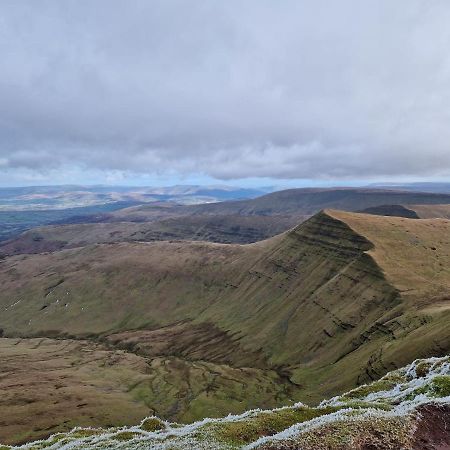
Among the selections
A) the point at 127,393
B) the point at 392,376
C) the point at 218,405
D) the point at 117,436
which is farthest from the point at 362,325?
the point at 117,436

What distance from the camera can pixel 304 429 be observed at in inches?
1244

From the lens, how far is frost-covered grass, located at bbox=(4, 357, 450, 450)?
2964 cm

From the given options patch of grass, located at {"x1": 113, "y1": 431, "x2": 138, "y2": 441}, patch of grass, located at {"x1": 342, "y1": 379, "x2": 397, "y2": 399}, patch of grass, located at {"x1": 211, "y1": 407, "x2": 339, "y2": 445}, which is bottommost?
patch of grass, located at {"x1": 342, "y1": 379, "x2": 397, "y2": 399}

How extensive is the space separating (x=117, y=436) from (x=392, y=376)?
3888cm

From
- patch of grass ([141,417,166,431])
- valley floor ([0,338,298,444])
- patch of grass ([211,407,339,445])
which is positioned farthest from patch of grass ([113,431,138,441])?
valley floor ([0,338,298,444])

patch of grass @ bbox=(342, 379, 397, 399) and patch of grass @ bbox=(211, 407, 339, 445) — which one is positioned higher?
patch of grass @ bbox=(211, 407, 339, 445)

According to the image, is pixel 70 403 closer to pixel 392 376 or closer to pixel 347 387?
pixel 347 387

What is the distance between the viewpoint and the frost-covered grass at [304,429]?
29641 millimetres

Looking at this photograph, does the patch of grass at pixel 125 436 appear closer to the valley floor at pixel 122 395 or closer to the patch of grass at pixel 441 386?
the patch of grass at pixel 441 386

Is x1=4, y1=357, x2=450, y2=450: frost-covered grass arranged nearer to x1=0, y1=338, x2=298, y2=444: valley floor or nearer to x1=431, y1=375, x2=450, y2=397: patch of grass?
x1=431, y1=375, x2=450, y2=397: patch of grass

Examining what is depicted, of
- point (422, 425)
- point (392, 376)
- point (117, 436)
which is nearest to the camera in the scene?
point (422, 425)

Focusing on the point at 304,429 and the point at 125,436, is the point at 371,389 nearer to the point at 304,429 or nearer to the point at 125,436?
the point at 304,429

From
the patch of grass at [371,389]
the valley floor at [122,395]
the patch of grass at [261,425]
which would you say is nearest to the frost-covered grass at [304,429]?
the patch of grass at [261,425]

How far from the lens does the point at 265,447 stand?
30.6 m
